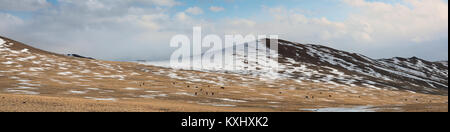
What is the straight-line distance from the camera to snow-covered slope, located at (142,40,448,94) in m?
105

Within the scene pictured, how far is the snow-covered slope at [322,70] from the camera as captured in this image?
105 m

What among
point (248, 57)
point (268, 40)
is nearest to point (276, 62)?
point (248, 57)

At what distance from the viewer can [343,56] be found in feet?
602

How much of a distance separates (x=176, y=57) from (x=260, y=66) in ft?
106

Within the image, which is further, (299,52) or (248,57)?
(299,52)

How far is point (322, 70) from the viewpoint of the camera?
424 ft
